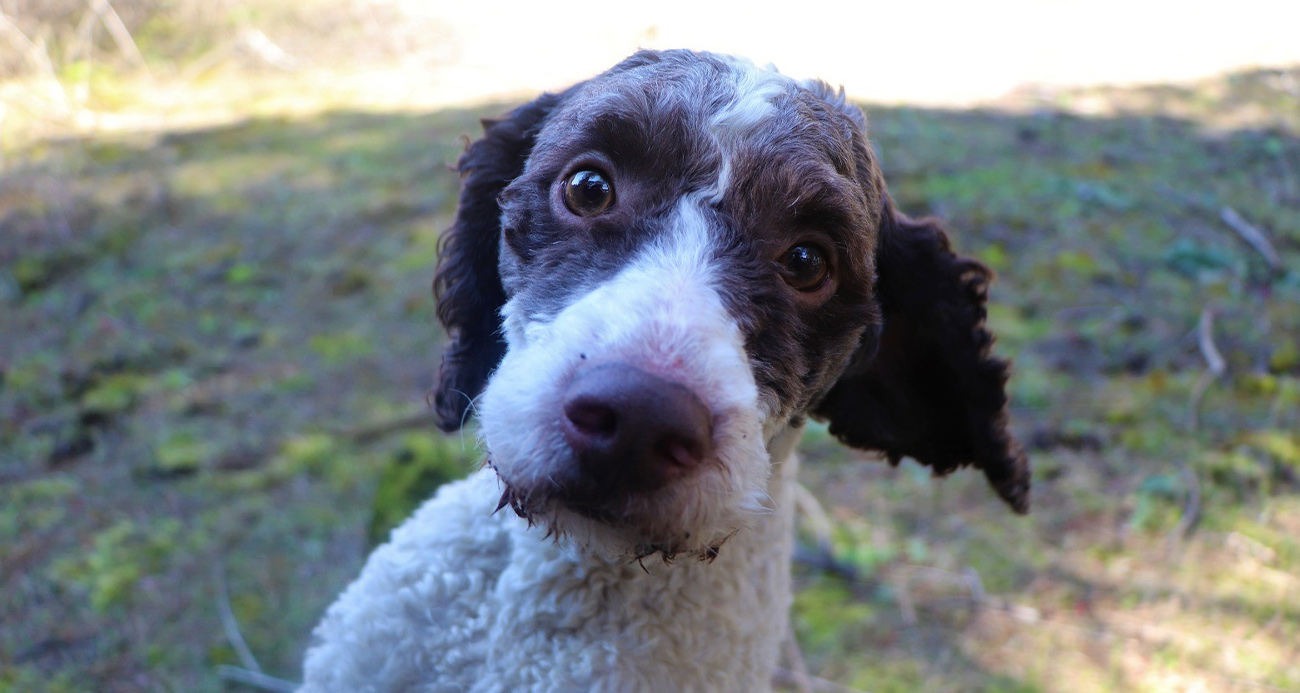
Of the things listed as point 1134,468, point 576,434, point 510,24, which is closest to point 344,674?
point 576,434

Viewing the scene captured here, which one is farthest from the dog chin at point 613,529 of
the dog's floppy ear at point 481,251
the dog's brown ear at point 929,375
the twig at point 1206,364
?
the twig at point 1206,364

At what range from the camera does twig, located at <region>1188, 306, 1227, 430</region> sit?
13.6ft

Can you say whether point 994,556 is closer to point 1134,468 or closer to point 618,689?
point 1134,468

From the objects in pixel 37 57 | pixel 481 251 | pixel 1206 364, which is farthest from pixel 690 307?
pixel 37 57

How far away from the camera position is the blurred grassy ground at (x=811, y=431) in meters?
3.24

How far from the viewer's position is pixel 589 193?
176 cm

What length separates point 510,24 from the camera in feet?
31.2

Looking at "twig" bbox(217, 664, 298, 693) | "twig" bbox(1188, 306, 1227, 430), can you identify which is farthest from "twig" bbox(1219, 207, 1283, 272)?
"twig" bbox(217, 664, 298, 693)

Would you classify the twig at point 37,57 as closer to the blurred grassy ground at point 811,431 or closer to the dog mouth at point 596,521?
the blurred grassy ground at point 811,431

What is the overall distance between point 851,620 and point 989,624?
501 mm

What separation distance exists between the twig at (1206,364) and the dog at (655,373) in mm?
2358

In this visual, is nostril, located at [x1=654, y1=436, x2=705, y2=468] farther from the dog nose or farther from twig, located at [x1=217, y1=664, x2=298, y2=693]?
twig, located at [x1=217, y1=664, x2=298, y2=693]

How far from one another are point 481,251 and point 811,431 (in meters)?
2.55

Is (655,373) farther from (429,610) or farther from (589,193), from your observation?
(429,610)
